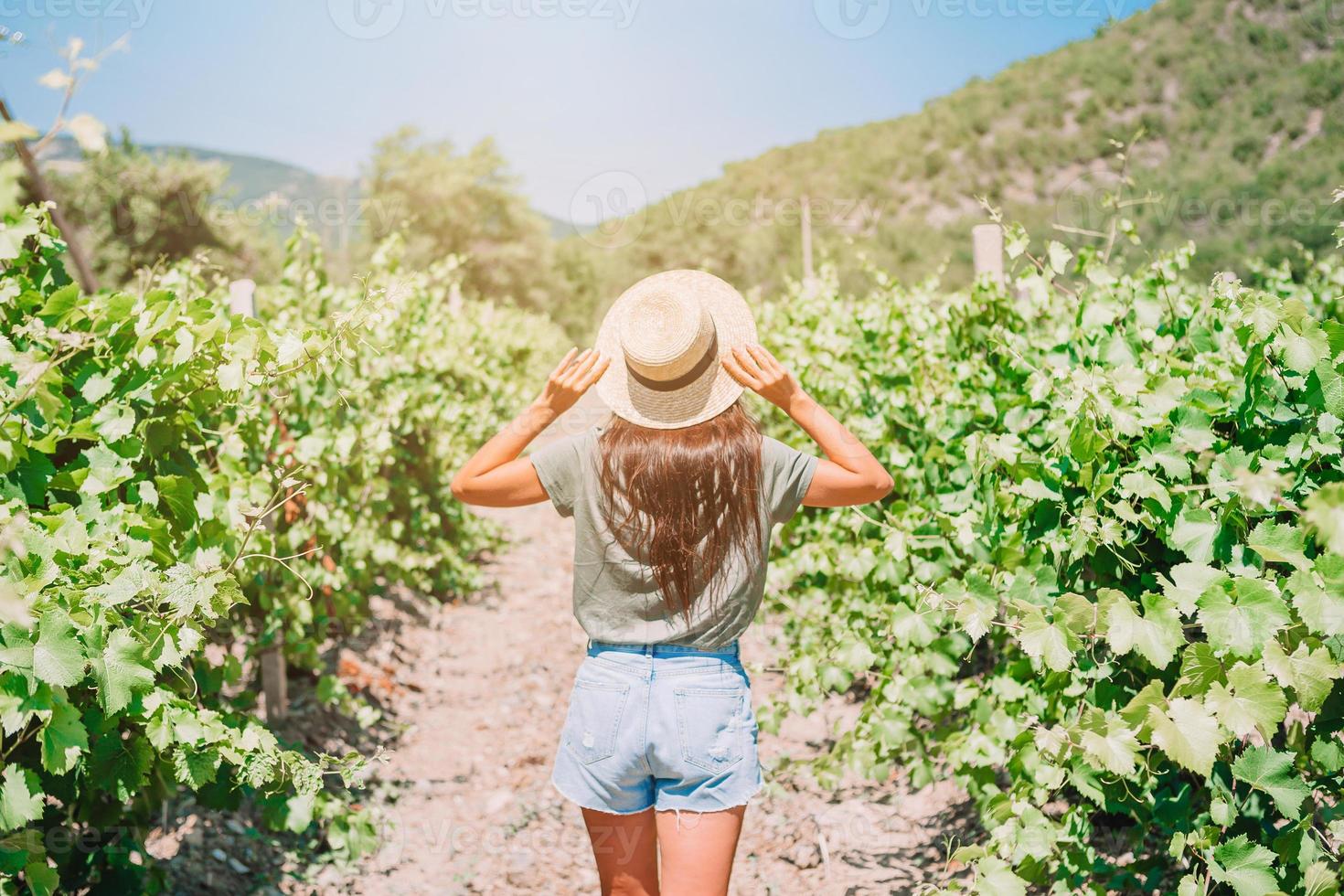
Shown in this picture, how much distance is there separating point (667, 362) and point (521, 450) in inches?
15.1

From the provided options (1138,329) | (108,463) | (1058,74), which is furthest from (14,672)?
(1058,74)

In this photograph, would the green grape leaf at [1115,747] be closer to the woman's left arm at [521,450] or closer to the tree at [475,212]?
the woman's left arm at [521,450]

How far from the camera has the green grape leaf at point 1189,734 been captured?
1.56 metres

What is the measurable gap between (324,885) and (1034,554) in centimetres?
279

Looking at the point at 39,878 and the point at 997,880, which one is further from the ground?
the point at 39,878

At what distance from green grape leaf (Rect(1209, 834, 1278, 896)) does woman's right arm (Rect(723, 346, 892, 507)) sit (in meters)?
0.91

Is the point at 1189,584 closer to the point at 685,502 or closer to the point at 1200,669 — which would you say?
the point at 1200,669

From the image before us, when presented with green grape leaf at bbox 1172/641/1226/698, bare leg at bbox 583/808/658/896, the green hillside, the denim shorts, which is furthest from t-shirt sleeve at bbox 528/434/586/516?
the green hillside

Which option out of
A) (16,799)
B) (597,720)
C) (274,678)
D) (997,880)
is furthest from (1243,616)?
(274,678)

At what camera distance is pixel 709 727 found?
194 cm

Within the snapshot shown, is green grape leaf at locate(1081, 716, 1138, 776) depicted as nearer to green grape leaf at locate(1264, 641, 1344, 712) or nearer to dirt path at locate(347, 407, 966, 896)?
green grape leaf at locate(1264, 641, 1344, 712)

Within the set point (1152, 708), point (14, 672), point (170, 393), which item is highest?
point (170, 393)

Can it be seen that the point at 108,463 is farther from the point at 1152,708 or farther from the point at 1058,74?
the point at 1058,74

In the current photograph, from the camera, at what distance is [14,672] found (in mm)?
1511
